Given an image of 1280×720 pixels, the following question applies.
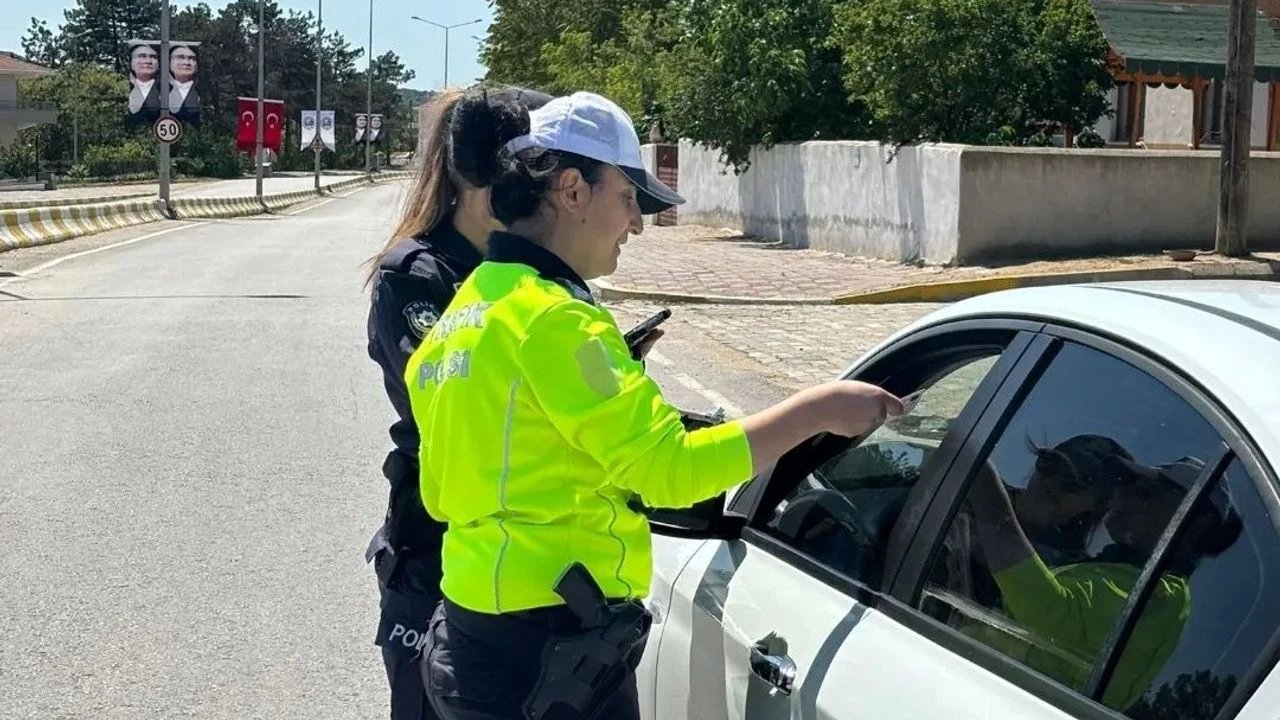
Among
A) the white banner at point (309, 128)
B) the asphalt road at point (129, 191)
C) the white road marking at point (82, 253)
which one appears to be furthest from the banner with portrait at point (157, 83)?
the white banner at point (309, 128)

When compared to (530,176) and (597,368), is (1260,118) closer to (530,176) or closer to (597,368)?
(530,176)

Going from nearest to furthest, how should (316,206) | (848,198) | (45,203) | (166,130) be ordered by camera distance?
(848,198) → (166,130) → (45,203) → (316,206)

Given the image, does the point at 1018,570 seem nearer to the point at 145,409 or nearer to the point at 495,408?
the point at 495,408

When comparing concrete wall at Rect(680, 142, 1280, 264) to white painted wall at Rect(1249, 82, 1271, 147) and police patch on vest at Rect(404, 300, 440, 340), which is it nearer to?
white painted wall at Rect(1249, 82, 1271, 147)

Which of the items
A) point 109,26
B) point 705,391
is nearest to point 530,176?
point 705,391

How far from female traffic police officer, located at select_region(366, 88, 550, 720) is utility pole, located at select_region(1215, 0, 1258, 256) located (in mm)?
15316

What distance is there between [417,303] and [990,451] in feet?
3.84

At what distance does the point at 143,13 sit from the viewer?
443 feet

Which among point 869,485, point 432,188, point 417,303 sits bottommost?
point 869,485

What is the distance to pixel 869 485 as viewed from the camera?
290cm

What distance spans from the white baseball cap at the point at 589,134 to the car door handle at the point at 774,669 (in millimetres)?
757

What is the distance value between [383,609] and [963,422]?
1141 millimetres

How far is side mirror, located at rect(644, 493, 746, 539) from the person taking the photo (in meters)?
2.80

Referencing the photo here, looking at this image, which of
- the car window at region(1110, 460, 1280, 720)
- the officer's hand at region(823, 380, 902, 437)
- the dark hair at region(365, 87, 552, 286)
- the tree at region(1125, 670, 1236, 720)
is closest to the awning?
the dark hair at region(365, 87, 552, 286)
